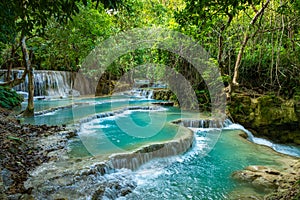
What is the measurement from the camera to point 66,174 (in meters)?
3.72

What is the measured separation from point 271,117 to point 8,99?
38.4 ft

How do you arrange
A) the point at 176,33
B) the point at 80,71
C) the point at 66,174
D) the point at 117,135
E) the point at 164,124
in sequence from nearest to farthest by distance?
the point at 66,174 → the point at 117,135 → the point at 164,124 → the point at 176,33 → the point at 80,71

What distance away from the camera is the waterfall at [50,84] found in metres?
15.5

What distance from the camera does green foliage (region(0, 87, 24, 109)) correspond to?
1008 centimetres

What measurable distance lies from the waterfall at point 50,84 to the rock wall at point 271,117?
13924mm

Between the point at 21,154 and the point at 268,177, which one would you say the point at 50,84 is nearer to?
the point at 21,154

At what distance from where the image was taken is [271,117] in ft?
27.5

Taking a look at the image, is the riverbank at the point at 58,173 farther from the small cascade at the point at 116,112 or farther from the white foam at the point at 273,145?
the white foam at the point at 273,145

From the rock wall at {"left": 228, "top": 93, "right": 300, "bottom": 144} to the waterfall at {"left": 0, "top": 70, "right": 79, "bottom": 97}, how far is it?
548 inches

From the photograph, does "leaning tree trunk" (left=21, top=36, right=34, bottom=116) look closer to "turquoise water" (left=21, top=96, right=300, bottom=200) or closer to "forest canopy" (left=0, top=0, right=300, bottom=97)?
"forest canopy" (left=0, top=0, right=300, bottom=97)

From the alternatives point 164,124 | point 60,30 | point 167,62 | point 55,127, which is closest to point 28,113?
point 55,127

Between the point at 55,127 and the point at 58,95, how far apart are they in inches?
471

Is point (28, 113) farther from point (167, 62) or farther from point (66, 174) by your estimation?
point (167, 62)

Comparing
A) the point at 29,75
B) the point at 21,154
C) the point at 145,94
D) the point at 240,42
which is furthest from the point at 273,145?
the point at 145,94
